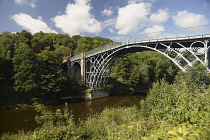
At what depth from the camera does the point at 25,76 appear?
18.4 m

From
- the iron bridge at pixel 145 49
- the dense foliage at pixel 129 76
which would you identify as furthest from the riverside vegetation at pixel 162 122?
the dense foliage at pixel 129 76

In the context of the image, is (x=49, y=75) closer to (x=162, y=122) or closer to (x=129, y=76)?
(x=162, y=122)

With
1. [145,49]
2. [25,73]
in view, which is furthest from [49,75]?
[145,49]

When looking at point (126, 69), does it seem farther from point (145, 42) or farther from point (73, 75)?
point (145, 42)

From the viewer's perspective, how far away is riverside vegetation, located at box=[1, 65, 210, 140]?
5.57 feet

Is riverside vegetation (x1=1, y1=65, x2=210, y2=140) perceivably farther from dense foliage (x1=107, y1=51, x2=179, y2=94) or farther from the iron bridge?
dense foliage (x1=107, y1=51, x2=179, y2=94)

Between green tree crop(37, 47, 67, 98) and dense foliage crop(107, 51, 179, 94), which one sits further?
dense foliage crop(107, 51, 179, 94)

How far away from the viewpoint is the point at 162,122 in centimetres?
329

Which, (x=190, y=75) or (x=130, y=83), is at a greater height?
(x=190, y=75)

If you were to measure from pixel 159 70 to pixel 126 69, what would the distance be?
1225cm

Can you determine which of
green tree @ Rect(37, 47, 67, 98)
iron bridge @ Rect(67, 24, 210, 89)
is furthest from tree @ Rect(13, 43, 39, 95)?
iron bridge @ Rect(67, 24, 210, 89)

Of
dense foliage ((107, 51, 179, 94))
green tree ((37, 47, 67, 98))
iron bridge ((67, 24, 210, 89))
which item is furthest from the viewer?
dense foliage ((107, 51, 179, 94))

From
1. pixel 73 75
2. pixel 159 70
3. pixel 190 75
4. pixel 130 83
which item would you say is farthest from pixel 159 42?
pixel 159 70

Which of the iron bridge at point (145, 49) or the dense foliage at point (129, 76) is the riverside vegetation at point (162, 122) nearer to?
the iron bridge at point (145, 49)
